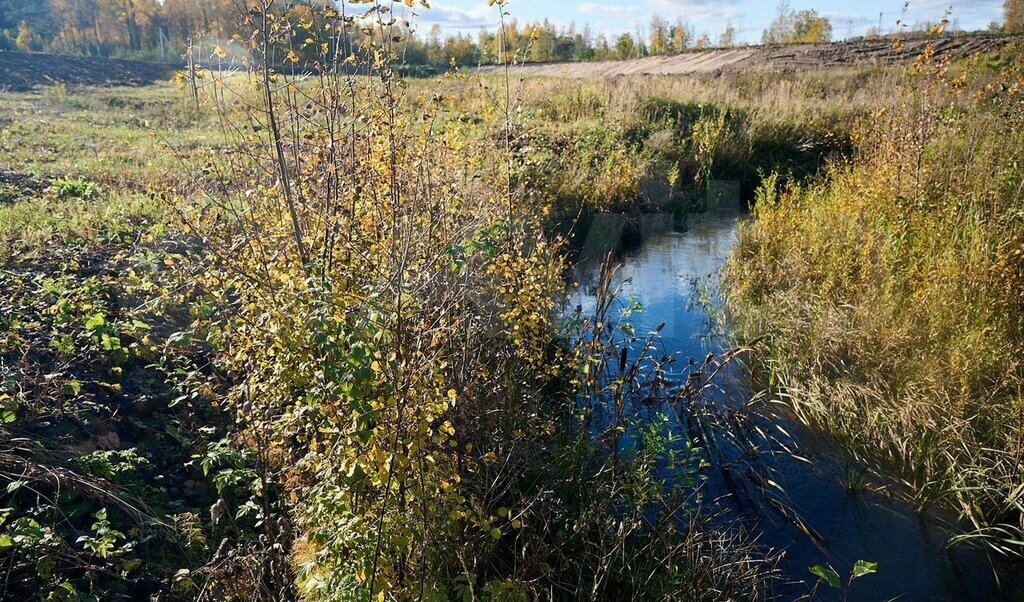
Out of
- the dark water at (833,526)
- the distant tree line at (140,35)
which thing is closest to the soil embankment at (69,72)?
the distant tree line at (140,35)

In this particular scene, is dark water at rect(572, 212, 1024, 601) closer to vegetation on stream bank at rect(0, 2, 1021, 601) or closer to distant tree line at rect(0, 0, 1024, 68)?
vegetation on stream bank at rect(0, 2, 1021, 601)

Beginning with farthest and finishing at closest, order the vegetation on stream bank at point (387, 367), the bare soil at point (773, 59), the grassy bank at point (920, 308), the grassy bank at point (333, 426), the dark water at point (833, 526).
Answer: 1. the bare soil at point (773, 59)
2. the grassy bank at point (920, 308)
3. the dark water at point (833, 526)
4. the vegetation on stream bank at point (387, 367)
5. the grassy bank at point (333, 426)

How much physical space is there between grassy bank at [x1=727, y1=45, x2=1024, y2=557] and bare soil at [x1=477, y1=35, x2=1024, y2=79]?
1356 centimetres

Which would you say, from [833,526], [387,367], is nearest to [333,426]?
[387,367]

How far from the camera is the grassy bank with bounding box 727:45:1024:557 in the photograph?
3.69m

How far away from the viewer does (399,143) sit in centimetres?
378

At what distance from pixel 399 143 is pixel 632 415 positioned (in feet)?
7.48

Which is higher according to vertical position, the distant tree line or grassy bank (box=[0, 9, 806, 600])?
the distant tree line

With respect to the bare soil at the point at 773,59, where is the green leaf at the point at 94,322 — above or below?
below

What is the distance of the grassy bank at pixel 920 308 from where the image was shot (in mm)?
3686

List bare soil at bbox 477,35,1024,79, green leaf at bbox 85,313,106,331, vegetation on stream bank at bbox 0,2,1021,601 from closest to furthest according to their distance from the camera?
vegetation on stream bank at bbox 0,2,1021,601
green leaf at bbox 85,313,106,331
bare soil at bbox 477,35,1024,79

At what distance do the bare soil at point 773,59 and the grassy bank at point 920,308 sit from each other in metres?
13.6

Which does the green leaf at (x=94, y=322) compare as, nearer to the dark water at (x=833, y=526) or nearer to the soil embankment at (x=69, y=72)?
the dark water at (x=833, y=526)

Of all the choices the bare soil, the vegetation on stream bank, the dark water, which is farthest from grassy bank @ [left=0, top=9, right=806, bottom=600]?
the bare soil
